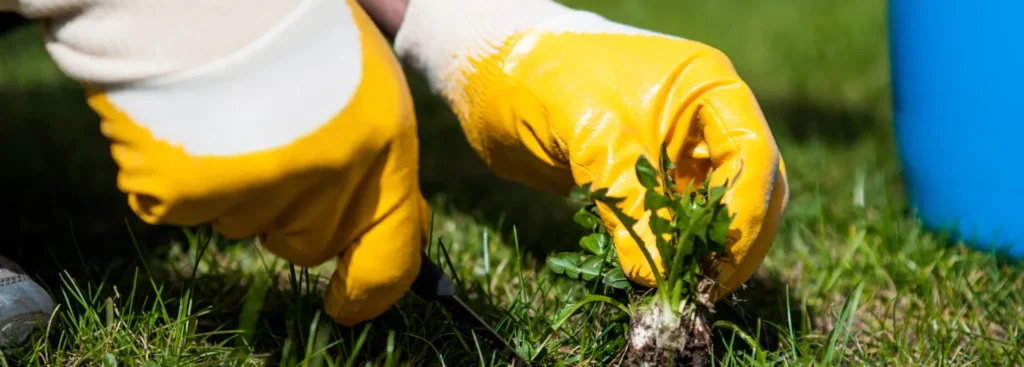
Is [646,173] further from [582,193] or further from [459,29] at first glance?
[459,29]

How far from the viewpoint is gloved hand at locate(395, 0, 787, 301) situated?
1.10 metres

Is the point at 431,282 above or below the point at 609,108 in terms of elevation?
below

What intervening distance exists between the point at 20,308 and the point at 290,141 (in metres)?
0.52

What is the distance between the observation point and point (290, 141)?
0.91 metres

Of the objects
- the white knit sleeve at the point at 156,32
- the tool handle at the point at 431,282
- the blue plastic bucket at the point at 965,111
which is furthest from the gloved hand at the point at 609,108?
the blue plastic bucket at the point at 965,111

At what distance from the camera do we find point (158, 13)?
925mm

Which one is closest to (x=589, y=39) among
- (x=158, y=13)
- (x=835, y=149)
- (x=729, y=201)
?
(x=729, y=201)

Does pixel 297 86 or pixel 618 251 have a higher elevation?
pixel 297 86

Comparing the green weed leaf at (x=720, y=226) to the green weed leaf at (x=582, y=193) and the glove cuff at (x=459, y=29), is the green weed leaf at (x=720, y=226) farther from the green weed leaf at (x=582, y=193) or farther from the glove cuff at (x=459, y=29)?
the glove cuff at (x=459, y=29)

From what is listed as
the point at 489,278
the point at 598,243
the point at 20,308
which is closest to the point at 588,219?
the point at 598,243

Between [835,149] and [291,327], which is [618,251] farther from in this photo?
[835,149]

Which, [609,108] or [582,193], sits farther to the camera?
[609,108]

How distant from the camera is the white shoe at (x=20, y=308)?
1.13 m

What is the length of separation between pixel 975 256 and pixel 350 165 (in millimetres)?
1205
